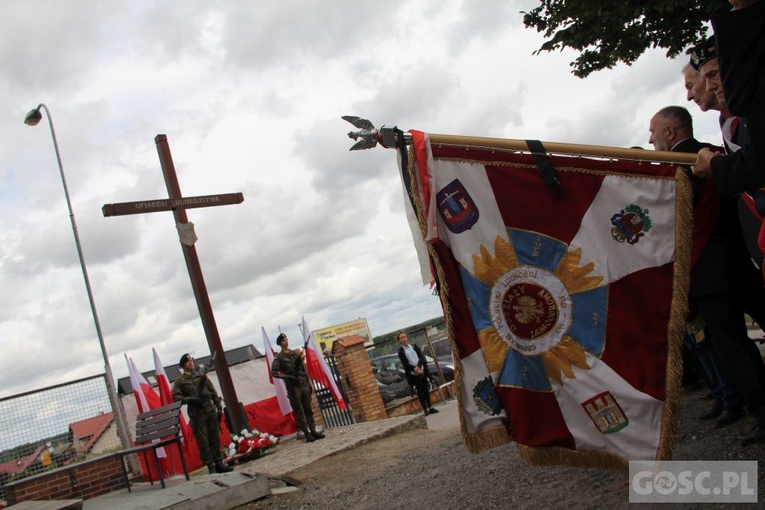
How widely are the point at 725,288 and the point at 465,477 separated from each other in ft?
8.08

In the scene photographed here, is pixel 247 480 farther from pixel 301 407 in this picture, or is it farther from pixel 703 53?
pixel 703 53

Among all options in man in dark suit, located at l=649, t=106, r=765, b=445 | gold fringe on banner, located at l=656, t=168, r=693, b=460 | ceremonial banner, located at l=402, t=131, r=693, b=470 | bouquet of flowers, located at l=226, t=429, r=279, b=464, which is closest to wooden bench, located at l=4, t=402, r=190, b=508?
bouquet of flowers, located at l=226, t=429, r=279, b=464

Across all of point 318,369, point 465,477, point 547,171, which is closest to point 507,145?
point 547,171

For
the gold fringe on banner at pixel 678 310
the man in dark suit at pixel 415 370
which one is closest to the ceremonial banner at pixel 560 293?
the gold fringe on banner at pixel 678 310

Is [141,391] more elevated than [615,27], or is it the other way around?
[615,27]

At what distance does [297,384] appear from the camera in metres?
10.2

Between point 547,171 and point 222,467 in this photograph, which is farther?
point 222,467

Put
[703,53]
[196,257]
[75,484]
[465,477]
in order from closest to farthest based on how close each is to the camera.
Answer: [703,53], [465,477], [75,484], [196,257]

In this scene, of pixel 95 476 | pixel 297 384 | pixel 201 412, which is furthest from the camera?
pixel 297 384

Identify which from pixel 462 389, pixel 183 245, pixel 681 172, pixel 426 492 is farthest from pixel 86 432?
pixel 681 172

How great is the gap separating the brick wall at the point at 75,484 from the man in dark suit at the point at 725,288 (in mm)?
→ 6796

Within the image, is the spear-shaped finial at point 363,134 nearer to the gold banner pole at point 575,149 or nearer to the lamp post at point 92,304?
the gold banner pole at point 575,149

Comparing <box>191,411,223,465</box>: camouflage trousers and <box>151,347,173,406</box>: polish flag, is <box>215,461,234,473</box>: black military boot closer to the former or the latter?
<box>191,411,223,465</box>: camouflage trousers

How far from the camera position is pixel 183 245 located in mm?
10961
